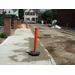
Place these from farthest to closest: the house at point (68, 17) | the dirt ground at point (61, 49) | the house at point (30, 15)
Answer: the house at point (30, 15)
the house at point (68, 17)
the dirt ground at point (61, 49)

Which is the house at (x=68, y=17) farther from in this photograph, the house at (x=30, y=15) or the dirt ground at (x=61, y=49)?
the house at (x=30, y=15)

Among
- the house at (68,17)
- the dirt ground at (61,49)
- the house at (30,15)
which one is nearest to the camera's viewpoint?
the dirt ground at (61,49)

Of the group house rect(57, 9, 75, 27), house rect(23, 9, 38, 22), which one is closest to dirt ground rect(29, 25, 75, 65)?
house rect(57, 9, 75, 27)

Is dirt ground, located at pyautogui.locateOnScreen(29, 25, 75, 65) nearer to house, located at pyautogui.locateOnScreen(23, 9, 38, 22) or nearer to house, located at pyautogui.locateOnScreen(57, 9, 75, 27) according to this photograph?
house, located at pyautogui.locateOnScreen(57, 9, 75, 27)

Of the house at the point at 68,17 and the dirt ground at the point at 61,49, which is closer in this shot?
the dirt ground at the point at 61,49

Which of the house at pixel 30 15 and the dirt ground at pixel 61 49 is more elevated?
the house at pixel 30 15

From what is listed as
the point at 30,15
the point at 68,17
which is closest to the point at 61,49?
the point at 68,17

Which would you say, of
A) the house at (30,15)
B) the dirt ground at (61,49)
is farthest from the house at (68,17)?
the house at (30,15)

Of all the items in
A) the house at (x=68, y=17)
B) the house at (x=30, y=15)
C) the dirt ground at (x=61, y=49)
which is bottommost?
the dirt ground at (x=61, y=49)

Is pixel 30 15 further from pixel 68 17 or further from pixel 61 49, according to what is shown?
pixel 61 49

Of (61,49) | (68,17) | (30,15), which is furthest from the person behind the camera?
(30,15)
